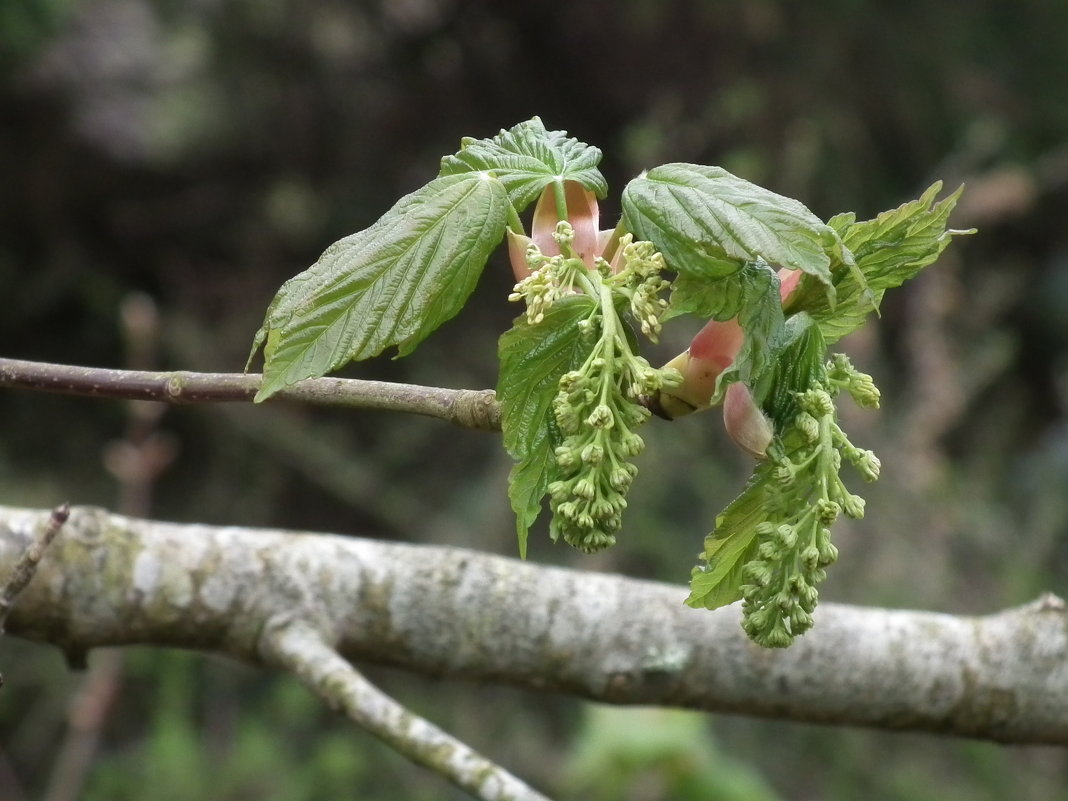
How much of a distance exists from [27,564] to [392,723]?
0.85ft

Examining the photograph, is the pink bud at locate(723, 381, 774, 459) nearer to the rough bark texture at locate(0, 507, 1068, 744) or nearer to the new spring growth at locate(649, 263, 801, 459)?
the new spring growth at locate(649, 263, 801, 459)

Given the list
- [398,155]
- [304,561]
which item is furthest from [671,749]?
[398,155]

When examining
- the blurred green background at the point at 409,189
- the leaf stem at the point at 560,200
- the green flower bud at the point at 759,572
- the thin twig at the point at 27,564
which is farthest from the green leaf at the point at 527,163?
the blurred green background at the point at 409,189

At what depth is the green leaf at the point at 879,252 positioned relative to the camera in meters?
0.62

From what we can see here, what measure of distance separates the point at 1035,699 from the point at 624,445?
632 millimetres

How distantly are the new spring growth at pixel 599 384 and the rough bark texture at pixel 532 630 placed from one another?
0.39 metres

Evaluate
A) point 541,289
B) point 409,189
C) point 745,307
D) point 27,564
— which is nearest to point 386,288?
point 541,289

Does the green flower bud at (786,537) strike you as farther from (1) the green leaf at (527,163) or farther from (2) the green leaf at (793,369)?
(1) the green leaf at (527,163)

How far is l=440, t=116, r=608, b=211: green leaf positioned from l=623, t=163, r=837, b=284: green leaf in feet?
0.19

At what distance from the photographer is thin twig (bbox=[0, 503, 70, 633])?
28.4 inches

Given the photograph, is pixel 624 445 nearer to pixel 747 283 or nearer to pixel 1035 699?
pixel 747 283

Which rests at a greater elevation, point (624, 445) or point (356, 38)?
point (356, 38)

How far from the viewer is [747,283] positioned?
590mm

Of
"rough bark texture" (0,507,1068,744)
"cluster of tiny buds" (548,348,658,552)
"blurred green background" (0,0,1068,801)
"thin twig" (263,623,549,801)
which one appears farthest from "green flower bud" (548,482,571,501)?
"blurred green background" (0,0,1068,801)
